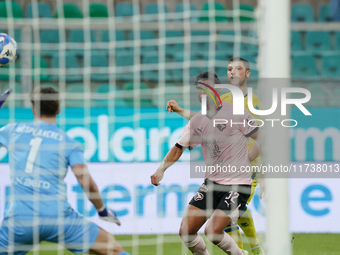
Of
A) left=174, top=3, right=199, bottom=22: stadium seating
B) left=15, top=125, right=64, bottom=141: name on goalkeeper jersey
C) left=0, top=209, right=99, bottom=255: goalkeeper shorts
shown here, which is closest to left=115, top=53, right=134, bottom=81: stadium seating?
left=174, top=3, right=199, bottom=22: stadium seating

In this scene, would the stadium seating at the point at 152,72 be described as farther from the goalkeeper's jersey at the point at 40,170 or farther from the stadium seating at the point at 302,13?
the goalkeeper's jersey at the point at 40,170

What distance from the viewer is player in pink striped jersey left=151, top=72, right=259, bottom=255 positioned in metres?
3.66

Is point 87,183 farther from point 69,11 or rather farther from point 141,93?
point 69,11

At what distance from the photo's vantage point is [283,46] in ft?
8.84

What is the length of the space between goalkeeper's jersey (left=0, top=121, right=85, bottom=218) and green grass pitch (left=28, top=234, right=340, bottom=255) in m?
1.88

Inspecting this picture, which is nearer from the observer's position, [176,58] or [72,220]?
[72,220]

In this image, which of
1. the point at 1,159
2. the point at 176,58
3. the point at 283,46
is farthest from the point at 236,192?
the point at 176,58

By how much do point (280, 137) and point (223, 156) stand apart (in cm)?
112

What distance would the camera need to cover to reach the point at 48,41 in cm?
796

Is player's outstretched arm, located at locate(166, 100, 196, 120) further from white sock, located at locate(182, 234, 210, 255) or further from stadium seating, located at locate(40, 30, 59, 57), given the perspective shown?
stadium seating, located at locate(40, 30, 59, 57)

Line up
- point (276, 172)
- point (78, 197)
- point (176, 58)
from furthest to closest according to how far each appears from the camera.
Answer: point (176, 58)
point (78, 197)
point (276, 172)

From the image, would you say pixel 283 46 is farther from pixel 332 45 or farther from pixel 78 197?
pixel 332 45

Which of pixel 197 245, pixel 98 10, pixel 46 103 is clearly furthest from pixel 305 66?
pixel 46 103

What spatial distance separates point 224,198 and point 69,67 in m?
4.78
